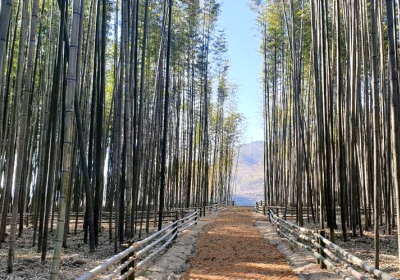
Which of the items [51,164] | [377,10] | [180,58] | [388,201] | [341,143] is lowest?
[388,201]

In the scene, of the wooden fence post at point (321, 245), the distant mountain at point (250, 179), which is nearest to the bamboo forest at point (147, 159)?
the wooden fence post at point (321, 245)

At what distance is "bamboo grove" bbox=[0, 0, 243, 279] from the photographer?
4.20 metres

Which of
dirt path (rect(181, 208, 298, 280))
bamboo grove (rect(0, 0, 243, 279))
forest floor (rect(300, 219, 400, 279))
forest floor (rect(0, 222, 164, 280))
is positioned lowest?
dirt path (rect(181, 208, 298, 280))

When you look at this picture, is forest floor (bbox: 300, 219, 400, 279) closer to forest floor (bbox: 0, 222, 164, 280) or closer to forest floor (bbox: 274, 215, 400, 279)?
forest floor (bbox: 274, 215, 400, 279)

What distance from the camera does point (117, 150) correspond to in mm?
6398

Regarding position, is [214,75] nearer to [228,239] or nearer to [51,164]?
[228,239]

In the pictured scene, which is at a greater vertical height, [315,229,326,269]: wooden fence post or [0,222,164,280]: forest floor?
[315,229,326,269]: wooden fence post

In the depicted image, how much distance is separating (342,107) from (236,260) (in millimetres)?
4670

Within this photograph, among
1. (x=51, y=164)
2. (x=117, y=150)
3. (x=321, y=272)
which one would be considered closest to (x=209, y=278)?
(x=321, y=272)

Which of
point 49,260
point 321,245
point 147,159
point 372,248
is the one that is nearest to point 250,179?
point 147,159

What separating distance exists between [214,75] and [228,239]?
10726 mm

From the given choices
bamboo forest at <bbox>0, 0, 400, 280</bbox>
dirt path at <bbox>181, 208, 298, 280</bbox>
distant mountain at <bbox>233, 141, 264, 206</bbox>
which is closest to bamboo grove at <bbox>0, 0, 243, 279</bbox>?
bamboo forest at <bbox>0, 0, 400, 280</bbox>

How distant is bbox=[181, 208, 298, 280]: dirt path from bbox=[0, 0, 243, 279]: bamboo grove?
1276mm

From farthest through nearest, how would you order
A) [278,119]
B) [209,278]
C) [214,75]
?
1. [214,75]
2. [278,119]
3. [209,278]
